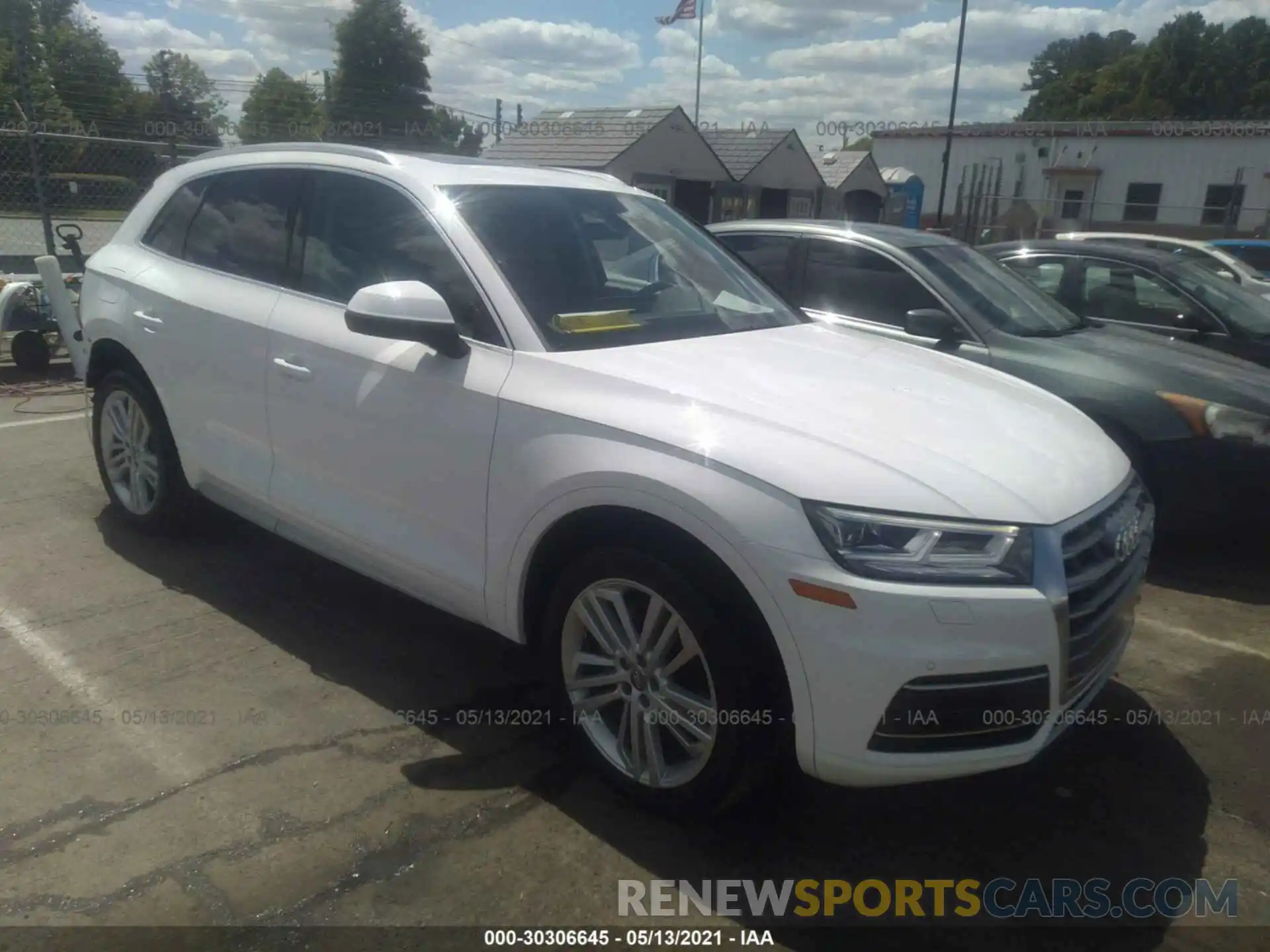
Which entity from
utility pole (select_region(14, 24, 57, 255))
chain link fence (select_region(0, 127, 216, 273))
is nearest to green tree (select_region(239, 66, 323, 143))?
chain link fence (select_region(0, 127, 216, 273))

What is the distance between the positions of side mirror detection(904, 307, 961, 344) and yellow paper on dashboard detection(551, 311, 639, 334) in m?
2.41

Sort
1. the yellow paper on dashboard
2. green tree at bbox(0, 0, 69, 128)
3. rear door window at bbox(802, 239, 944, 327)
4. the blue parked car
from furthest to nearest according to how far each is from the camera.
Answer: the blue parked car → green tree at bbox(0, 0, 69, 128) → rear door window at bbox(802, 239, 944, 327) → the yellow paper on dashboard

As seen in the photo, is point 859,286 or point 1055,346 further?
point 859,286

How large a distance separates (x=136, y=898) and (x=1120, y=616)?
8.80 ft

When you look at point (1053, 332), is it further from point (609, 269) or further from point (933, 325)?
point (609, 269)

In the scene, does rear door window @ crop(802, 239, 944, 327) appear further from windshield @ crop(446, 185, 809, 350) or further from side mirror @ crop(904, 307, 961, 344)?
windshield @ crop(446, 185, 809, 350)

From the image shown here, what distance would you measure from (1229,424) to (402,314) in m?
3.92

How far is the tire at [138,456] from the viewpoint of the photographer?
4.39m

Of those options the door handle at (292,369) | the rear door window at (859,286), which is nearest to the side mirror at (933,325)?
the rear door window at (859,286)

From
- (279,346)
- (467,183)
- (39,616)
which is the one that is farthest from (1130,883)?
(39,616)

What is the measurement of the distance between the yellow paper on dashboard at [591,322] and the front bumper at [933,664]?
3.59ft

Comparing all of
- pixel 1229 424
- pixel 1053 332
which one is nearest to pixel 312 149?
pixel 1053 332

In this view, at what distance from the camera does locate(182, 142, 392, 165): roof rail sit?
367 centimetres

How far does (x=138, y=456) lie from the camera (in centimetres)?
460
